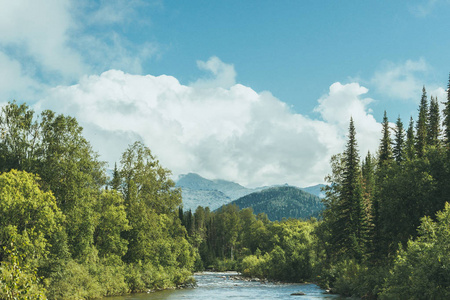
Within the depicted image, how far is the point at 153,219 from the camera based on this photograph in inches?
2628

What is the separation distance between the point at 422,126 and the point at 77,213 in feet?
189

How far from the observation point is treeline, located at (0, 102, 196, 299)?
4103 centimetres

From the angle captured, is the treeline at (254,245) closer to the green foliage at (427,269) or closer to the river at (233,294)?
the river at (233,294)

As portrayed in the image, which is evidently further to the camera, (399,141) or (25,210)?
(399,141)

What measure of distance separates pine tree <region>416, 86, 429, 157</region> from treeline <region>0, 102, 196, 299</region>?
4188cm

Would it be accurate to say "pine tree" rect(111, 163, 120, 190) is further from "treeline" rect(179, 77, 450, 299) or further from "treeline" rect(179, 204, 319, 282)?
"treeline" rect(179, 77, 450, 299)

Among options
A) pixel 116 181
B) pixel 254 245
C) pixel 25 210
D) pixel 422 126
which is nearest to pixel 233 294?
pixel 116 181

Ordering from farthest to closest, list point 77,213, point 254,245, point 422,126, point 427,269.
Answer: point 254,245 < point 422,126 < point 77,213 < point 427,269

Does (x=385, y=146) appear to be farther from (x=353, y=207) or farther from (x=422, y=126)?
(x=353, y=207)

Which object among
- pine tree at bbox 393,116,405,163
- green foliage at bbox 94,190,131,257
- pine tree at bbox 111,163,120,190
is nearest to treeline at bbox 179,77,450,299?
pine tree at bbox 393,116,405,163

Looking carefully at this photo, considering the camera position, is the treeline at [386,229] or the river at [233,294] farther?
the river at [233,294]

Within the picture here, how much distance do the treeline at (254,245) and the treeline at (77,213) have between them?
25766mm

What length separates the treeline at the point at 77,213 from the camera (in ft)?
135

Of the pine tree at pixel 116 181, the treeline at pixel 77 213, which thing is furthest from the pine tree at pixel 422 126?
the pine tree at pixel 116 181
